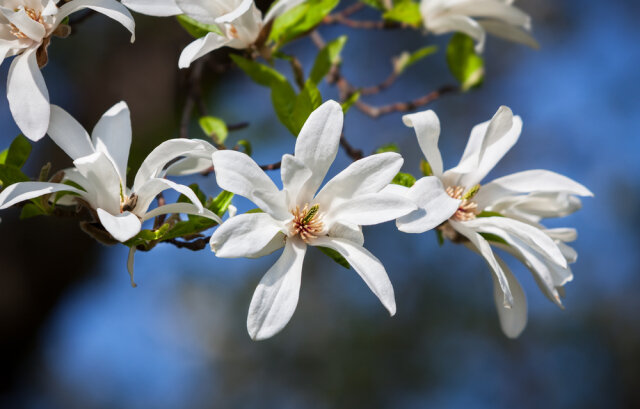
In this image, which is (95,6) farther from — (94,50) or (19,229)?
(94,50)

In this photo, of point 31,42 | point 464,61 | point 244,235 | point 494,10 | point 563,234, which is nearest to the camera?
point 244,235

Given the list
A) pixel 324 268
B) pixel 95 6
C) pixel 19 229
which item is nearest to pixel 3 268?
pixel 19 229

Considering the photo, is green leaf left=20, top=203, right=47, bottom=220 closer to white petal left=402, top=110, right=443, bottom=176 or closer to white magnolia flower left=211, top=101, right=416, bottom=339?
white magnolia flower left=211, top=101, right=416, bottom=339

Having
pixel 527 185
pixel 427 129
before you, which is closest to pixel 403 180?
pixel 427 129

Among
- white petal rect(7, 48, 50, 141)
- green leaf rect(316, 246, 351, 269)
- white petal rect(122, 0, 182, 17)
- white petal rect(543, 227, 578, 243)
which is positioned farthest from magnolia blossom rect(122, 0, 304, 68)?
white petal rect(543, 227, 578, 243)

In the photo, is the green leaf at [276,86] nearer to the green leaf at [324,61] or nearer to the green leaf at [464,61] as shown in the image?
the green leaf at [324,61]

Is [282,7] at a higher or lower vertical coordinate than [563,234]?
higher

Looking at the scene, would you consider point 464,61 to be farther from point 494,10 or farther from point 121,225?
point 121,225
